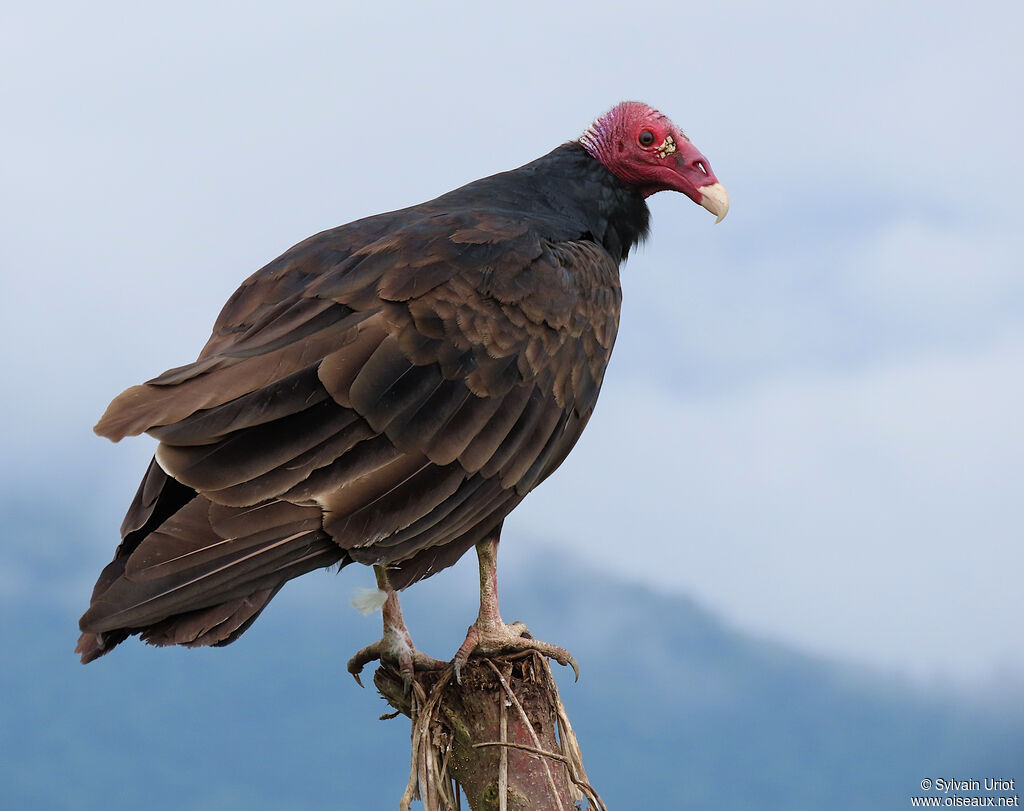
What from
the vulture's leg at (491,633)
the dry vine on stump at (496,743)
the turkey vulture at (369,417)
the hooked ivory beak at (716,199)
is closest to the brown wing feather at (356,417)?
the turkey vulture at (369,417)

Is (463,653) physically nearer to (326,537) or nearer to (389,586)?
(389,586)

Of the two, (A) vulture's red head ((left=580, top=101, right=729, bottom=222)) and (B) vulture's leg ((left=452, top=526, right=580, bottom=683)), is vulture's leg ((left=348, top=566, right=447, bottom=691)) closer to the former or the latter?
(B) vulture's leg ((left=452, top=526, right=580, bottom=683))

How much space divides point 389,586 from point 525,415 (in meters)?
0.71

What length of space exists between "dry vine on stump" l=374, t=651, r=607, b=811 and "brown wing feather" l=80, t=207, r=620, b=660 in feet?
1.89

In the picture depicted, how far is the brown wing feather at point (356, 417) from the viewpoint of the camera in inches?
128

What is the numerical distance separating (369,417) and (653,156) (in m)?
2.22

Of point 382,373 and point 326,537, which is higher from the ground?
point 382,373

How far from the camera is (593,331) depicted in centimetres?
422

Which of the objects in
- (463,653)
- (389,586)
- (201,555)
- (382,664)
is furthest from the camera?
(382,664)

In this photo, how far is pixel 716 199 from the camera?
5.02 m

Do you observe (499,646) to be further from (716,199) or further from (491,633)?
(716,199)

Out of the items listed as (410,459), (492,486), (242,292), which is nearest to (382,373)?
(410,459)

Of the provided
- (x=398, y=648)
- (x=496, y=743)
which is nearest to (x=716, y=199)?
(x=398, y=648)

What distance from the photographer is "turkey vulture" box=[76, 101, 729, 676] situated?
3.25 meters
